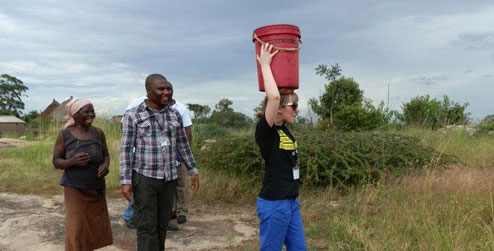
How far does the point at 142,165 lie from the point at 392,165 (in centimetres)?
422

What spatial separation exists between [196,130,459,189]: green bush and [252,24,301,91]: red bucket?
3.03m

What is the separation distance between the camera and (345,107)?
13586 millimetres

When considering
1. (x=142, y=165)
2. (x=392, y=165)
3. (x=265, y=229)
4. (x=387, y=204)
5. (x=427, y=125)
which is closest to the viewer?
(x=265, y=229)

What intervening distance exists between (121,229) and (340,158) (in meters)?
3.11

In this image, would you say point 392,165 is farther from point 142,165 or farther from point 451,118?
point 451,118

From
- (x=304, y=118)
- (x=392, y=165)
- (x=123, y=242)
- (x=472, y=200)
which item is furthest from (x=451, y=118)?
(x=123, y=242)

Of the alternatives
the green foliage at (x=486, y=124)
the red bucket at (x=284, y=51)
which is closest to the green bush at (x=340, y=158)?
the red bucket at (x=284, y=51)

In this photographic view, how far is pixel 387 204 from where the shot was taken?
477cm

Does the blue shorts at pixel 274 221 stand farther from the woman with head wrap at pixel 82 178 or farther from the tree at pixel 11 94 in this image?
the tree at pixel 11 94

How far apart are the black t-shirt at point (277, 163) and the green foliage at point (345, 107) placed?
34.8ft

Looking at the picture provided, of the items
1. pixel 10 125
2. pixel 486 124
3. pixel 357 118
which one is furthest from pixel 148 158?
pixel 10 125

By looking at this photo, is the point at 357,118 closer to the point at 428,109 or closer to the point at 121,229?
the point at 428,109

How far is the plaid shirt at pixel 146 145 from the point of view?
2996mm

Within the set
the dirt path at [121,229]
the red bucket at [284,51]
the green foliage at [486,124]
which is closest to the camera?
the red bucket at [284,51]
